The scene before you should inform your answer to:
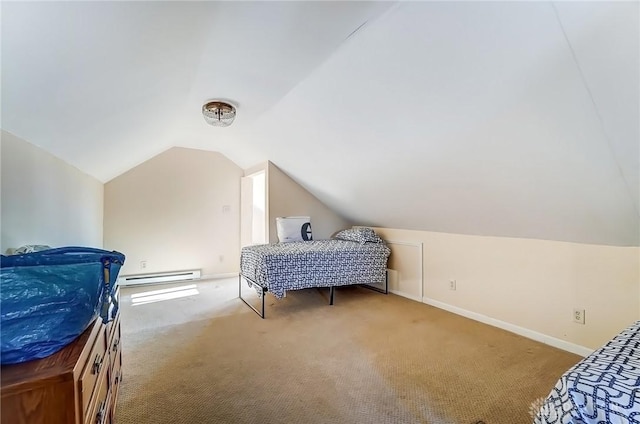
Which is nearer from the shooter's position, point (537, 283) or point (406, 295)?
point (537, 283)

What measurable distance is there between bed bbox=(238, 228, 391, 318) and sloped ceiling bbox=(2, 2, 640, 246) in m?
1.25

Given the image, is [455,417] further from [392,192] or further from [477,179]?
[392,192]

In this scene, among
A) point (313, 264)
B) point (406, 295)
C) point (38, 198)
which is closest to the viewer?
point (38, 198)

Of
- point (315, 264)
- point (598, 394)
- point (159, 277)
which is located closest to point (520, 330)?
point (315, 264)

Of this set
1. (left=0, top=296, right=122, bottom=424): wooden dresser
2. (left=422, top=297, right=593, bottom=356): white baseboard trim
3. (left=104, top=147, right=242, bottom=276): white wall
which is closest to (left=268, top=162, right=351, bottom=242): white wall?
(left=104, top=147, right=242, bottom=276): white wall

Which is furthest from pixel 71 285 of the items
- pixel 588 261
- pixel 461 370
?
pixel 588 261

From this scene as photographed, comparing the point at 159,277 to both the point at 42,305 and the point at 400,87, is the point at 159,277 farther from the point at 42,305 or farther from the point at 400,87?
the point at 400,87

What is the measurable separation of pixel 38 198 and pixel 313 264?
252cm

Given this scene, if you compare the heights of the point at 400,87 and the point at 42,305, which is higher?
the point at 400,87

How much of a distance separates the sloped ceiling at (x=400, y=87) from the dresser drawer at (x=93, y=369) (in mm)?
1068

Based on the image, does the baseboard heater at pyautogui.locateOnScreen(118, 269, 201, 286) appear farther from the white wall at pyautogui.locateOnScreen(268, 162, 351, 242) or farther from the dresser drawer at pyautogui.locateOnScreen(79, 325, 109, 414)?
the dresser drawer at pyautogui.locateOnScreen(79, 325, 109, 414)

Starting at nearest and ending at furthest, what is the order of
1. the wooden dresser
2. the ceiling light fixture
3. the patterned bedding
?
the wooden dresser < the patterned bedding < the ceiling light fixture

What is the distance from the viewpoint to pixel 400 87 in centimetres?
209

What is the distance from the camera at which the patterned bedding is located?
2.89ft
